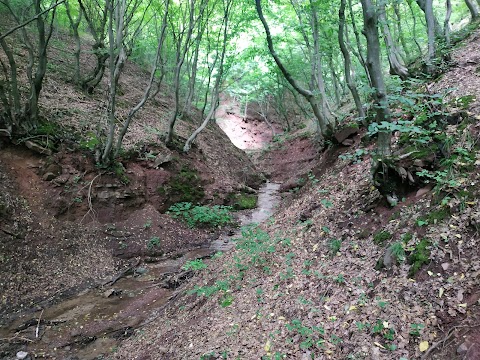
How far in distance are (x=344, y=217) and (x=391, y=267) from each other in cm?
193

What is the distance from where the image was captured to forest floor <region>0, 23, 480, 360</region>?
3.53 meters

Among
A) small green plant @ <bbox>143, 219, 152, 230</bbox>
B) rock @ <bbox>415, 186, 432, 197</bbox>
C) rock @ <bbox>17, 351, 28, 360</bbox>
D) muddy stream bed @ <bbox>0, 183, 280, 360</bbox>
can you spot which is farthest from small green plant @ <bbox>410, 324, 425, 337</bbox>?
small green plant @ <bbox>143, 219, 152, 230</bbox>

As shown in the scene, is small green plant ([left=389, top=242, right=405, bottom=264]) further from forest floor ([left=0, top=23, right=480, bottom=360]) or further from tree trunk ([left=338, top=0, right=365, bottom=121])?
tree trunk ([left=338, top=0, right=365, bottom=121])

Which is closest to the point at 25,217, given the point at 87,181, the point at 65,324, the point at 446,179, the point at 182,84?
the point at 87,181

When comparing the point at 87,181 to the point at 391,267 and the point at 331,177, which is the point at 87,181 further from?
the point at 391,267

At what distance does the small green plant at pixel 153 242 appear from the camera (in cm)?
966

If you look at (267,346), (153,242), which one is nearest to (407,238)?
(267,346)

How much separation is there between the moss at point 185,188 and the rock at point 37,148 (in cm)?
363

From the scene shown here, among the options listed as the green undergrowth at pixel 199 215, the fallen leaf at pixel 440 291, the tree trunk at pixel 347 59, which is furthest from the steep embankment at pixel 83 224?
the tree trunk at pixel 347 59

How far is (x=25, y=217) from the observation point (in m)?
8.18

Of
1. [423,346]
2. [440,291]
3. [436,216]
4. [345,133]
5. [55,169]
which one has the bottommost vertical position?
[423,346]

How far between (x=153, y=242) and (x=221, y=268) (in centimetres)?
346

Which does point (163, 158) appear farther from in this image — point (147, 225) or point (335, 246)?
point (335, 246)

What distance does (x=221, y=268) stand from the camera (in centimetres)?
720
